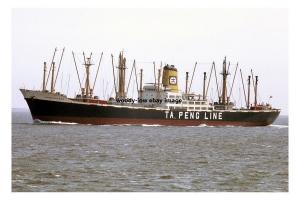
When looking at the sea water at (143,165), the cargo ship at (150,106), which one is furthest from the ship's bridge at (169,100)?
the sea water at (143,165)

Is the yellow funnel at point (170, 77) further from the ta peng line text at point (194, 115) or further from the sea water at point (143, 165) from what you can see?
the sea water at point (143, 165)

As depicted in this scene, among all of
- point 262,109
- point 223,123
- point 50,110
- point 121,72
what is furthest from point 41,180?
point 262,109

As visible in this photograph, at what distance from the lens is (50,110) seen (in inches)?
2121

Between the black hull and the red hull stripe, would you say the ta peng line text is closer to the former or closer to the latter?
the black hull

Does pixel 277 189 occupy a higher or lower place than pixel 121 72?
lower

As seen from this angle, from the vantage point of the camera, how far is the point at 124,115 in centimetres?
5641

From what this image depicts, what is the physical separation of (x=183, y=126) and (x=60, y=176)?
125 ft

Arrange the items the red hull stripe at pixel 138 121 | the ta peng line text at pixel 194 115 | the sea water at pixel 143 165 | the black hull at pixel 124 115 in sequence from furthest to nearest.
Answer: the ta peng line text at pixel 194 115
the red hull stripe at pixel 138 121
the black hull at pixel 124 115
the sea water at pixel 143 165

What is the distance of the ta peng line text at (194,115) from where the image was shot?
59256 mm

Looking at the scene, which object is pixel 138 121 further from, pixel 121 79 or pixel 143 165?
pixel 143 165

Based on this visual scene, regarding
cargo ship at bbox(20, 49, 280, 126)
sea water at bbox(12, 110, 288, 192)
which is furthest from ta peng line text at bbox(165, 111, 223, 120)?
sea water at bbox(12, 110, 288, 192)

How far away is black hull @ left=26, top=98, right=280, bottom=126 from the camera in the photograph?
53969 mm

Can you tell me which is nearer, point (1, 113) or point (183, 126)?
point (1, 113)

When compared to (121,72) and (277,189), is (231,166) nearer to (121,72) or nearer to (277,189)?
(277,189)
